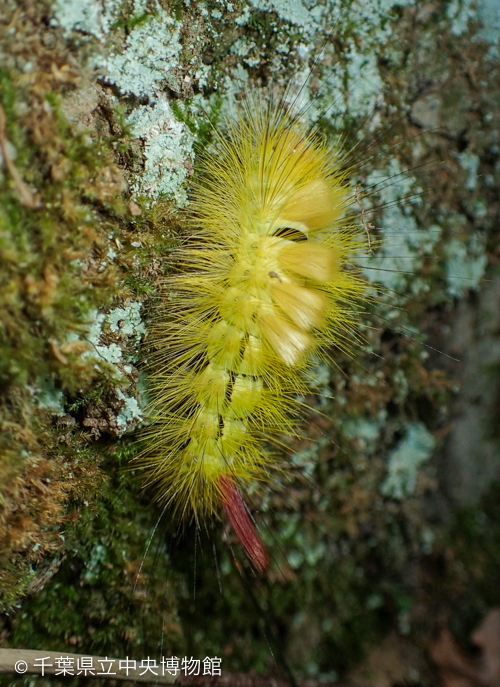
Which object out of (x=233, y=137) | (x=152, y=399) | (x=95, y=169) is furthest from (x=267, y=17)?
(x=152, y=399)

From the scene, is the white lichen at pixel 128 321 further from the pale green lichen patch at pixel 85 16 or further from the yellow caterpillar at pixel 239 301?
the pale green lichen patch at pixel 85 16

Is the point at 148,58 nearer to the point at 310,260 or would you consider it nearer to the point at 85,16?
the point at 85,16

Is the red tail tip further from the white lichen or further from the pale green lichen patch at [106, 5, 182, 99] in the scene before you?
the pale green lichen patch at [106, 5, 182, 99]

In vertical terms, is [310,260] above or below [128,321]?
above

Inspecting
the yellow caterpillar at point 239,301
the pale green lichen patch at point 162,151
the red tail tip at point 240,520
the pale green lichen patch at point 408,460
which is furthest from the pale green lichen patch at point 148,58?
the pale green lichen patch at point 408,460

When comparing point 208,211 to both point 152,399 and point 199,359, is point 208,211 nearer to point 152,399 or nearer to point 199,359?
point 199,359

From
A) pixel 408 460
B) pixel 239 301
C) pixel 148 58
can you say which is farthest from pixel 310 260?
pixel 408 460
